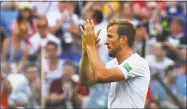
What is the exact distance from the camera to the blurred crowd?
10266 mm

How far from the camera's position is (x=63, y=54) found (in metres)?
10.5

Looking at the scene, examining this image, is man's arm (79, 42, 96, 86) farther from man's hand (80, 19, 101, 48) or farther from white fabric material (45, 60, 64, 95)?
white fabric material (45, 60, 64, 95)

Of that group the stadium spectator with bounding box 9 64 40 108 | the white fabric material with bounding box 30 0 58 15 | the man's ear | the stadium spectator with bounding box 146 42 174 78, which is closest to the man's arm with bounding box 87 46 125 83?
the man's ear

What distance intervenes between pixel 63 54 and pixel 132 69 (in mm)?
5037

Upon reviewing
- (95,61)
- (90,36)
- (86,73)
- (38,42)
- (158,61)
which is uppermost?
(90,36)

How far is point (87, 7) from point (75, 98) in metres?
1.86

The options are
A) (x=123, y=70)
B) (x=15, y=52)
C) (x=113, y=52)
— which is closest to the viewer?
(x=123, y=70)

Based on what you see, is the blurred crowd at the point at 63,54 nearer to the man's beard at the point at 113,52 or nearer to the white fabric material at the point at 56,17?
the white fabric material at the point at 56,17

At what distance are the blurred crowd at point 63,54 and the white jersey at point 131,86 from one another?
4.22 metres

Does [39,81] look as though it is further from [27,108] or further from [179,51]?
[179,51]

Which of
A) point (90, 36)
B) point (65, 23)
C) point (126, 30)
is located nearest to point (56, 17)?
Result: point (65, 23)

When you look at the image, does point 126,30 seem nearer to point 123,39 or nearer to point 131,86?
point 123,39

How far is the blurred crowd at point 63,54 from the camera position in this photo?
404 inches

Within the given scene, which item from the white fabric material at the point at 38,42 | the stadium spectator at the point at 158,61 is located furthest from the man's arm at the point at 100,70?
the stadium spectator at the point at 158,61
